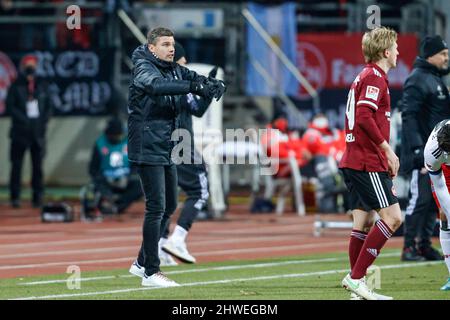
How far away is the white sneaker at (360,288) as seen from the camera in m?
10.9

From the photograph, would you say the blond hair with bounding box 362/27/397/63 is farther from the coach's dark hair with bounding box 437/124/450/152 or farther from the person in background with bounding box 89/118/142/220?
the person in background with bounding box 89/118/142/220

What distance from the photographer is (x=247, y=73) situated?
92.2 ft

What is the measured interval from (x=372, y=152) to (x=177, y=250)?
4095 millimetres

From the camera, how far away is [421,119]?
14.6 metres

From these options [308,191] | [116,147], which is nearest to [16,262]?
[116,147]

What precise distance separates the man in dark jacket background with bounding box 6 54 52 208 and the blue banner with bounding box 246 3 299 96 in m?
4.84

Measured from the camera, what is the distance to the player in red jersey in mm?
11031

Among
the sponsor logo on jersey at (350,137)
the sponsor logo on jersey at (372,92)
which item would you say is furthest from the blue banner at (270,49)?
the sponsor logo on jersey at (372,92)
